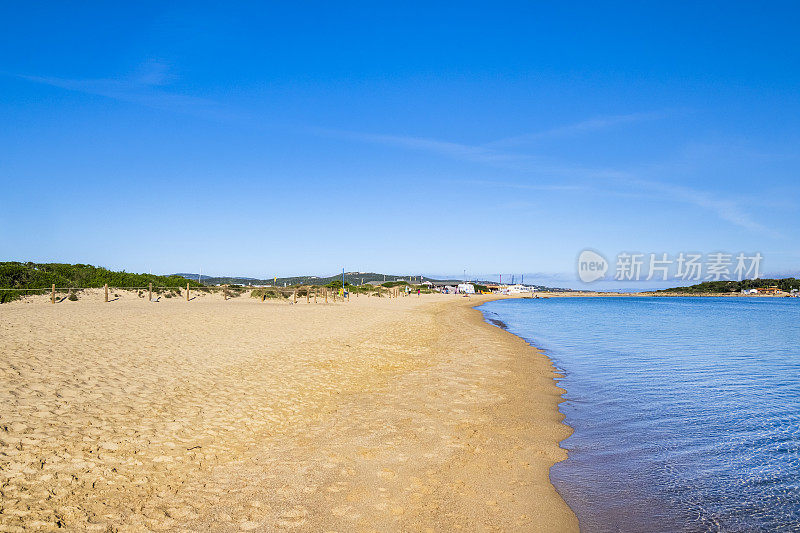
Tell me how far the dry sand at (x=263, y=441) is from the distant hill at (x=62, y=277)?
28.5 meters

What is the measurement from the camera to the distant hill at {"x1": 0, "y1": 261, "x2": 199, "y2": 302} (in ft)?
115

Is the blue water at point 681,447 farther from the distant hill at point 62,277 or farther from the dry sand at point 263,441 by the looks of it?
the distant hill at point 62,277

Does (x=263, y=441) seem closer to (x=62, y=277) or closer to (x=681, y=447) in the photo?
(x=681, y=447)

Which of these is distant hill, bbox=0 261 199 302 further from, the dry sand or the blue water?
the blue water

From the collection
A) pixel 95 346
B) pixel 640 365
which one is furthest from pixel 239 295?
pixel 640 365

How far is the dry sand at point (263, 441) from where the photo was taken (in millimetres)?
4555

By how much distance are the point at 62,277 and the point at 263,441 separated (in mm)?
43036

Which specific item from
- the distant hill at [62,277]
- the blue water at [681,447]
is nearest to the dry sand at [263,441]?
the blue water at [681,447]

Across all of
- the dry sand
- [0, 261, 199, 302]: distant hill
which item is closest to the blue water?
the dry sand

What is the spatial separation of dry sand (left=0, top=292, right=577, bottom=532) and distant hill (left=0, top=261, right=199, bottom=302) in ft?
93.4

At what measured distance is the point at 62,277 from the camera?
39438 millimetres

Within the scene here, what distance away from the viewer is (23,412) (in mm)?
6711

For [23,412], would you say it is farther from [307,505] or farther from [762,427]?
[762,427]

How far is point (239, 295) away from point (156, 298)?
1149 cm
